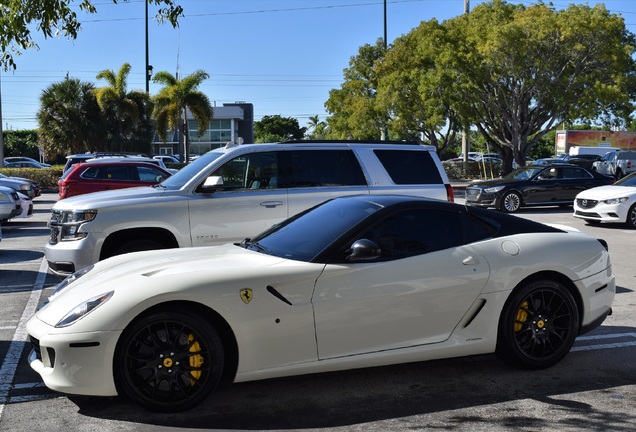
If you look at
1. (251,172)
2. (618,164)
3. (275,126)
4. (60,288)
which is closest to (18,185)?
(251,172)

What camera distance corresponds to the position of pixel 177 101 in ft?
136

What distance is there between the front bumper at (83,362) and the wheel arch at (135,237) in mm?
3777

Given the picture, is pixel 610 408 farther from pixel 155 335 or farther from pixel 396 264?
pixel 155 335

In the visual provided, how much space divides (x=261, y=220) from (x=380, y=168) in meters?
1.77

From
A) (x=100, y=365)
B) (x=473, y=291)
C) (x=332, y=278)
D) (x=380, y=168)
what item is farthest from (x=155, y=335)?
(x=380, y=168)

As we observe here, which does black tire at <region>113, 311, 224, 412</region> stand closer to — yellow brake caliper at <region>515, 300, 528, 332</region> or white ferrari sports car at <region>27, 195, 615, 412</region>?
white ferrari sports car at <region>27, 195, 615, 412</region>

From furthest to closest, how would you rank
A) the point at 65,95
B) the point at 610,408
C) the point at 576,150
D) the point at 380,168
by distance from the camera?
1. the point at 576,150
2. the point at 65,95
3. the point at 380,168
4. the point at 610,408

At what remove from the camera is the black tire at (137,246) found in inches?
329

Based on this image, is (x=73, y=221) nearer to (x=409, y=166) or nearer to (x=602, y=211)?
(x=409, y=166)

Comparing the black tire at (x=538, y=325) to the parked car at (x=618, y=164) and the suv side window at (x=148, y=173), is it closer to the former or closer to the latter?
the suv side window at (x=148, y=173)

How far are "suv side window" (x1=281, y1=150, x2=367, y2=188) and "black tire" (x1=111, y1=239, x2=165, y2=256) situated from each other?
1.77 meters

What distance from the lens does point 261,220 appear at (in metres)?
8.80

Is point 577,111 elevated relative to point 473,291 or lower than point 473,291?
elevated

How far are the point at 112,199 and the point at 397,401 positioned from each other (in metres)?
A: 4.73
